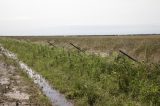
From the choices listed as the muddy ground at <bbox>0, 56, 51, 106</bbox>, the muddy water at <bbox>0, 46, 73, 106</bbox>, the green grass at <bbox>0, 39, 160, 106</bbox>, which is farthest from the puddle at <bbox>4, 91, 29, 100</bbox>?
the green grass at <bbox>0, 39, 160, 106</bbox>

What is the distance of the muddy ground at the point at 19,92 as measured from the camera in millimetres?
12523

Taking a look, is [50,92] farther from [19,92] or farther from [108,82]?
[108,82]

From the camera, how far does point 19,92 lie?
1458 centimetres

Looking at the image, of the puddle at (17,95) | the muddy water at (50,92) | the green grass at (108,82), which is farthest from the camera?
the puddle at (17,95)

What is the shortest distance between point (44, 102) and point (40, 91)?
2.33 meters

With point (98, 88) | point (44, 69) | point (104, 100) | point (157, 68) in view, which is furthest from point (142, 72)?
point (44, 69)

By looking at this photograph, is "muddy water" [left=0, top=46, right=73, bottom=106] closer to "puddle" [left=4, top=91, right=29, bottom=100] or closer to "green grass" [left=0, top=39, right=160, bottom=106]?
"green grass" [left=0, top=39, right=160, bottom=106]

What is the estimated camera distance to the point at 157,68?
A: 14.3 m

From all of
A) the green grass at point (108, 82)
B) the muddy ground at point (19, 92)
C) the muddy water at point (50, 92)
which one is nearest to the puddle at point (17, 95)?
the muddy ground at point (19, 92)

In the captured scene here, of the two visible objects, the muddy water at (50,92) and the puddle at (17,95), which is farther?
the puddle at (17,95)

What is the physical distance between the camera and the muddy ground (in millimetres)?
12523

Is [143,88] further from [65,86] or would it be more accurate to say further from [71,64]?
[71,64]

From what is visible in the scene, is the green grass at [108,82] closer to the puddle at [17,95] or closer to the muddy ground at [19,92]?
the muddy ground at [19,92]

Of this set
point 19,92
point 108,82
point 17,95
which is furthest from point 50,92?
point 108,82
